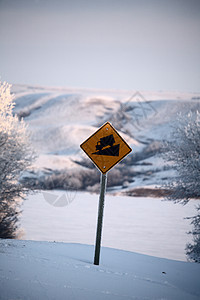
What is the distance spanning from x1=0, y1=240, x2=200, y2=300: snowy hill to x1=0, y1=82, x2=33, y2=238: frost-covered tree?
7.25m

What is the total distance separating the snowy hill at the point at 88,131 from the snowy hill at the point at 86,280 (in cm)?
1051

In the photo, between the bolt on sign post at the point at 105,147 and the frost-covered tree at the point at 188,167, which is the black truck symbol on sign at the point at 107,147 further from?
the frost-covered tree at the point at 188,167

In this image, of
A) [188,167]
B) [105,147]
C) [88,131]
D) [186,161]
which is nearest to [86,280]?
[105,147]

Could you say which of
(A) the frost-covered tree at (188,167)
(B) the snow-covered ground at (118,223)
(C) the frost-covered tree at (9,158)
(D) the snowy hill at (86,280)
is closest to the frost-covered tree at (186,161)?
(A) the frost-covered tree at (188,167)

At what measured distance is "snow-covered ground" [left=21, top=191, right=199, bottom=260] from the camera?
475 inches

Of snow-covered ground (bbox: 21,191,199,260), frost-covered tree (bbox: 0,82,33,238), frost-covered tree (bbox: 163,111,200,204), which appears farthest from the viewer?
snow-covered ground (bbox: 21,191,199,260)

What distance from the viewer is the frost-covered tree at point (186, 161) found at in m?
10.8

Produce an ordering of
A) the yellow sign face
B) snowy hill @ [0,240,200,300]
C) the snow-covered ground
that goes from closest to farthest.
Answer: snowy hill @ [0,240,200,300] < the yellow sign face < the snow-covered ground

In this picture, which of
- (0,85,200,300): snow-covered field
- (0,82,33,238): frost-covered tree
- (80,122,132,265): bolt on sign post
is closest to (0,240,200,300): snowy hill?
(0,85,200,300): snow-covered field

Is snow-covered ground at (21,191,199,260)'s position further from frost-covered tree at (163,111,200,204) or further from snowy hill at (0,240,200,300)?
snowy hill at (0,240,200,300)

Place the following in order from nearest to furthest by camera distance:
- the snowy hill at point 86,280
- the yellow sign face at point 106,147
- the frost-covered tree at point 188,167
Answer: the snowy hill at point 86,280 < the yellow sign face at point 106,147 < the frost-covered tree at point 188,167

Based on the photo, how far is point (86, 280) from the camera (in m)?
3.87

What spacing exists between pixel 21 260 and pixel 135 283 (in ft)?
5.42

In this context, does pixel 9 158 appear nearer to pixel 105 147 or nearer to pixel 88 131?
pixel 105 147
